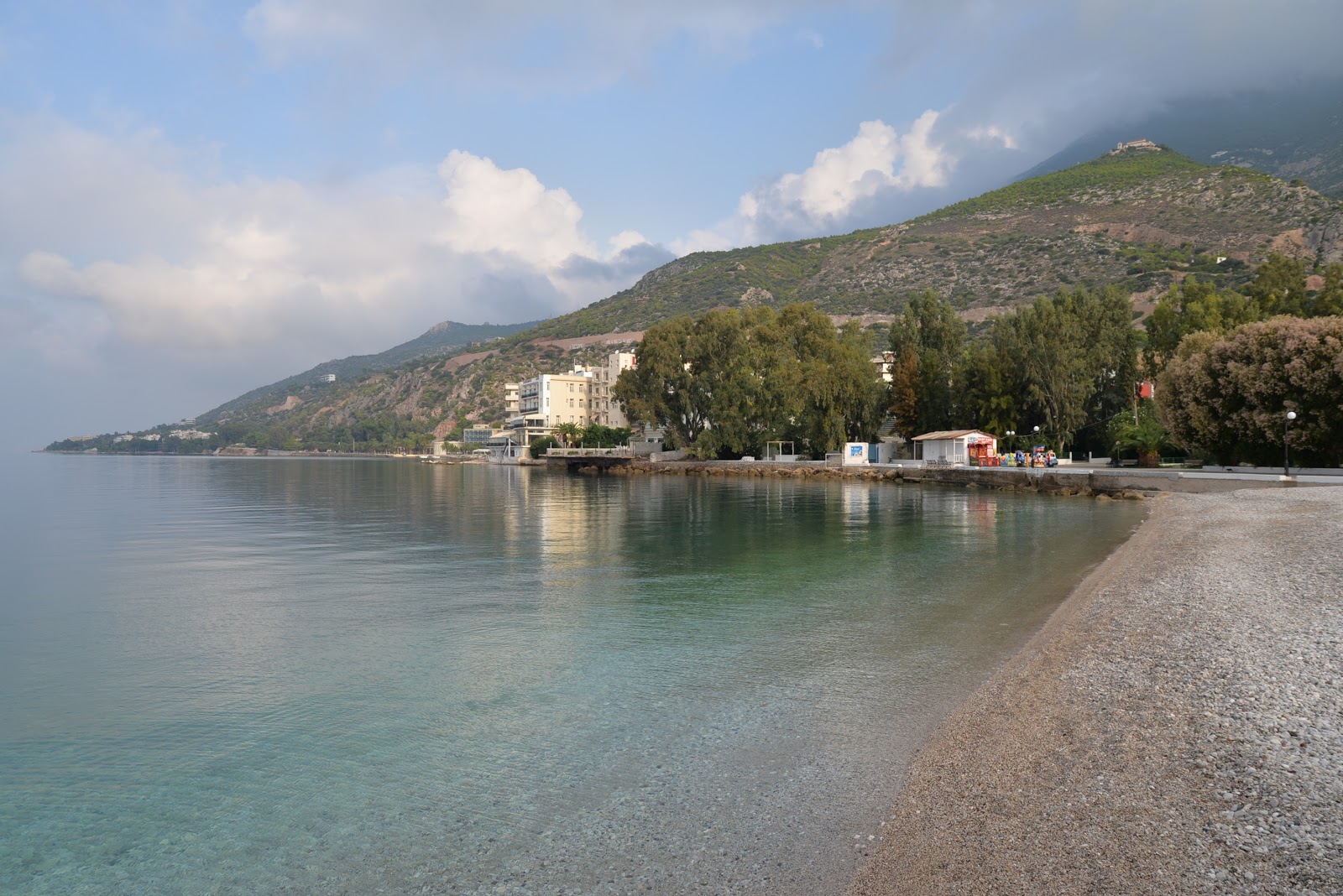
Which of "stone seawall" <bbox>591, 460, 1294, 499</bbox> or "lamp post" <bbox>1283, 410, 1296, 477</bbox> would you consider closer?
"lamp post" <bbox>1283, 410, 1296, 477</bbox>

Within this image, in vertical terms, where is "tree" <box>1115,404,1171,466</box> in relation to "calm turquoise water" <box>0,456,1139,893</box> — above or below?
above

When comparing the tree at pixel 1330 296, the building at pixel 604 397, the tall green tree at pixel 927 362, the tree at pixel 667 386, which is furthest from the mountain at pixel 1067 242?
the tree at pixel 667 386

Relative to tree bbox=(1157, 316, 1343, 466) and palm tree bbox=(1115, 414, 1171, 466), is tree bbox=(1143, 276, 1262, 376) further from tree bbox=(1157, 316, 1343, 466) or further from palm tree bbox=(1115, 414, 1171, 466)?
tree bbox=(1157, 316, 1343, 466)

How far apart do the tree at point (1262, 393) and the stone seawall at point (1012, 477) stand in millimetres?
3203

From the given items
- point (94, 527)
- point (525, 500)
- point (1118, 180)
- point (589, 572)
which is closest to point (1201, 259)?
point (1118, 180)

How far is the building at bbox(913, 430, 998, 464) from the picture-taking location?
65.9m

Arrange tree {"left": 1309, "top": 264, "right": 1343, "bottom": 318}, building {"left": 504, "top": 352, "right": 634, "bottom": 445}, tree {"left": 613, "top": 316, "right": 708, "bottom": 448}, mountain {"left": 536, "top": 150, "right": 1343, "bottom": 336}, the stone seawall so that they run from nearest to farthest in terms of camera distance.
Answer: the stone seawall, tree {"left": 1309, "top": 264, "right": 1343, "bottom": 318}, tree {"left": 613, "top": 316, "right": 708, "bottom": 448}, mountain {"left": 536, "top": 150, "right": 1343, "bottom": 336}, building {"left": 504, "top": 352, "right": 634, "bottom": 445}

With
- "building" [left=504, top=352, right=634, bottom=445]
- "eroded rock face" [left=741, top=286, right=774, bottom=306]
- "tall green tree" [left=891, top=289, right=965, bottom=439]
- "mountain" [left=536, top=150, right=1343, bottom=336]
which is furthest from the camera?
"eroded rock face" [left=741, top=286, right=774, bottom=306]

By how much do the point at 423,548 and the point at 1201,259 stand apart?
412 ft

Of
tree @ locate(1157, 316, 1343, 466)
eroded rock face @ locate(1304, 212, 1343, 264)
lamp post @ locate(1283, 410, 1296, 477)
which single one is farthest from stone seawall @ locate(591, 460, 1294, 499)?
eroded rock face @ locate(1304, 212, 1343, 264)

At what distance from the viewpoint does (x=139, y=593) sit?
1903 cm

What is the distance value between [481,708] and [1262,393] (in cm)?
4528

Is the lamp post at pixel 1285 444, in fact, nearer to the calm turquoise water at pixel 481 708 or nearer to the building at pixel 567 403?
the calm turquoise water at pixel 481 708

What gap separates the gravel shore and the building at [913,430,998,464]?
53475mm
